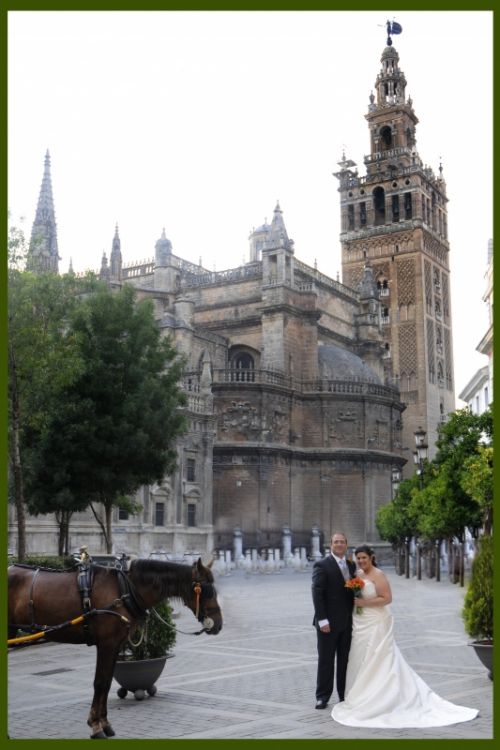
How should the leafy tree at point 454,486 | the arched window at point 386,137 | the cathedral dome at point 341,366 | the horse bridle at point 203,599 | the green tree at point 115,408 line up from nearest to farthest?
the horse bridle at point 203,599
the green tree at point 115,408
the leafy tree at point 454,486
the cathedral dome at point 341,366
the arched window at point 386,137

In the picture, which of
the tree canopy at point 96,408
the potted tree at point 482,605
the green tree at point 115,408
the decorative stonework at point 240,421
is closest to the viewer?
the potted tree at point 482,605

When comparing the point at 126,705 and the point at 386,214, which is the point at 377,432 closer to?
the point at 386,214

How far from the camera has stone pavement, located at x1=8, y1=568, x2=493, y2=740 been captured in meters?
7.70

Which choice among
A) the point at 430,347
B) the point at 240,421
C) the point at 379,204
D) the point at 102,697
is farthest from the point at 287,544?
the point at 379,204

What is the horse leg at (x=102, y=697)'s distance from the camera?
743 centimetres

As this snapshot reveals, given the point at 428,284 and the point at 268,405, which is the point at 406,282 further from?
the point at 268,405

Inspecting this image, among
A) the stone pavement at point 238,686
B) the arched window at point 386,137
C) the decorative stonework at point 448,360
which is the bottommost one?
the stone pavement at point 238,686

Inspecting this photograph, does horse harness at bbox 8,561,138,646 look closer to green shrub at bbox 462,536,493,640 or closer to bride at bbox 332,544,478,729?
bride at bbox 332,544,478,729

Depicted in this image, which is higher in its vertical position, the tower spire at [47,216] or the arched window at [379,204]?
the arched window at [379,204]

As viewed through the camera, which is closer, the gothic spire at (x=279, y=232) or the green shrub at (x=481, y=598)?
the green shrub at (x=481, y=598)

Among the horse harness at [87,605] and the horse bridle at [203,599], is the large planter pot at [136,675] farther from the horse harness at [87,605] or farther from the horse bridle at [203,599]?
the horse bridle at [203,599]

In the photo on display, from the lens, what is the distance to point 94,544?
1212 inches

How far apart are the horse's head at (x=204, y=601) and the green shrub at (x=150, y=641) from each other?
1.35 m

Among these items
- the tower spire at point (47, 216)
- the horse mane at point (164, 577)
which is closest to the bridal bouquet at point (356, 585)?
the horse mane at point (164, 577)
